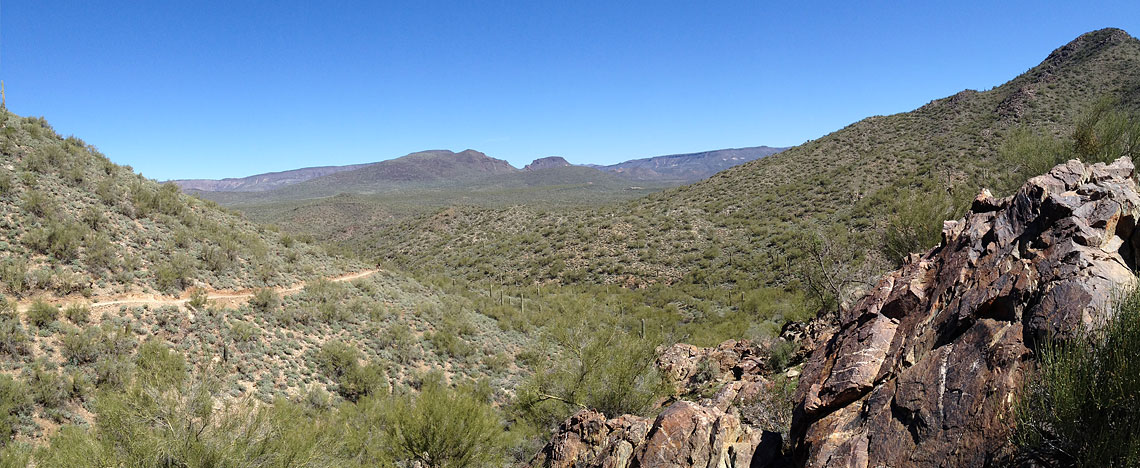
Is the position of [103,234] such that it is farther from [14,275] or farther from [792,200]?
[792,200]

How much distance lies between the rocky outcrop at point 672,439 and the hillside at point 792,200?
2169cm

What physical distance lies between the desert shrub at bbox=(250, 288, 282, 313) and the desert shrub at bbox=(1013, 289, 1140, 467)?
2233cm

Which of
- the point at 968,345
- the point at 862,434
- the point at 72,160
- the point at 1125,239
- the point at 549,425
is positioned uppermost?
the point at 72,160

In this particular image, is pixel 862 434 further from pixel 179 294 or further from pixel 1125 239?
pixel 179 294

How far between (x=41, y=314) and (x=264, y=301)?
671cm

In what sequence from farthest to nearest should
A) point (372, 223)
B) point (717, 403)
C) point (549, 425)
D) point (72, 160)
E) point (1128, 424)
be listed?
point (372, 223) → point (72, 160) → point (549, 425) → point (717, 403) → point (1128, 424)

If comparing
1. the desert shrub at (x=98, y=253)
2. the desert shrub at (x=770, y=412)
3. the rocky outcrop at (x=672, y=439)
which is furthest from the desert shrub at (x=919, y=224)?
the desert shrub at (x=98, y=253)

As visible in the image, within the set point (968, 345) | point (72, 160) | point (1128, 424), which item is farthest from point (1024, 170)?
point (72, 160)

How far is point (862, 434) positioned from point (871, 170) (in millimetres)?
45253

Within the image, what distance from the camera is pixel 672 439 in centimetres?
763

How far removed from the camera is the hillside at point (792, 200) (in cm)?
3506

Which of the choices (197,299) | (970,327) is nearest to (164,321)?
(197,299)

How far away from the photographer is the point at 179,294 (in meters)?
17.4

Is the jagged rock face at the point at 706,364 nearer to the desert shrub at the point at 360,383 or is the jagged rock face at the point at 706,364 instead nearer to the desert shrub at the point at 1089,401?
the desert shrub at the point at 360,383
